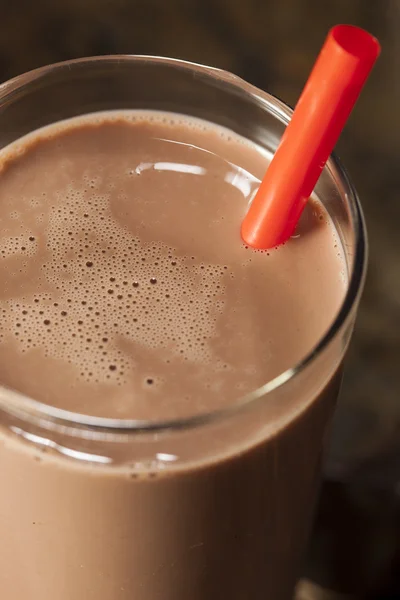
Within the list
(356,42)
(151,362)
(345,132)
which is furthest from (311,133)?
(345,132)

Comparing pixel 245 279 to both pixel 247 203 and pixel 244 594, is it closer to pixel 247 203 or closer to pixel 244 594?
pixel 247 203

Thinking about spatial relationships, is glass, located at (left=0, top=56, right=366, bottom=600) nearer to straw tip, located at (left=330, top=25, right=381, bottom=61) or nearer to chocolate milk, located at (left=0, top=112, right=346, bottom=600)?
chocolate milk, located at (left=0, top=112, right=346, bottom=600)

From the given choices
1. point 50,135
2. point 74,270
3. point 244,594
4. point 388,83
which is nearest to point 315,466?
point 244,594

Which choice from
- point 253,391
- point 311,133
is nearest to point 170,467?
point 253,391

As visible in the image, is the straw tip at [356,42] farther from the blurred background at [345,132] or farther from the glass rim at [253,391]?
the blurred background at [345,132]

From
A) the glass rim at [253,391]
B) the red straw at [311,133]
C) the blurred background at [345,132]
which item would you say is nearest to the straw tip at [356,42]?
the red straw at [311,133]

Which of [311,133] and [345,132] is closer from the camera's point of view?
[311,133]

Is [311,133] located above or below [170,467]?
above

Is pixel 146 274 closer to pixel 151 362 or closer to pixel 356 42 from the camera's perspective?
pixel 151 362
